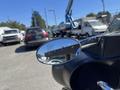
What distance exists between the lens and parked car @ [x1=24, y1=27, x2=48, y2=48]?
65.5ft

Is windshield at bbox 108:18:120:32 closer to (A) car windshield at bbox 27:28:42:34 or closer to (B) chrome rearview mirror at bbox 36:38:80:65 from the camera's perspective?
(B) chrome rearview mirror at bbox 36:38:80:65

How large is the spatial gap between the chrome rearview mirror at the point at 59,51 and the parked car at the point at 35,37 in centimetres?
1713

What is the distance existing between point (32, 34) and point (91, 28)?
32.2ft

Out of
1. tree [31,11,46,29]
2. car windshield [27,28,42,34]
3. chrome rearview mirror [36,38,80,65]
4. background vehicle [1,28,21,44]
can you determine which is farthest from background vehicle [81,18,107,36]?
tree [31,11,46,29]

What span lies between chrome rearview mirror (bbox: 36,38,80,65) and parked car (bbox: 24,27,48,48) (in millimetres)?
17129

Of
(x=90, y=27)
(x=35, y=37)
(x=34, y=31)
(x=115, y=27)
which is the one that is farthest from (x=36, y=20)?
(x=115, y=27)

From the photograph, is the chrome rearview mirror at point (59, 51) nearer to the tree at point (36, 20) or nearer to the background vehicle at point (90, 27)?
the background vehicle at point (90, 27)

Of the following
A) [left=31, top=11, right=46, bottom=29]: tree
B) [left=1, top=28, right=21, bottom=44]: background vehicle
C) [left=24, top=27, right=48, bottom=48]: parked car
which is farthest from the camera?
[left=31, top=11, right=46, bottom=29]: tree

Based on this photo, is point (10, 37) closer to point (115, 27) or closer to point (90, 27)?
point (90, 27)

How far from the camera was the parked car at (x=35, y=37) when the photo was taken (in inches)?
786

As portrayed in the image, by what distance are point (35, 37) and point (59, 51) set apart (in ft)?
58.6

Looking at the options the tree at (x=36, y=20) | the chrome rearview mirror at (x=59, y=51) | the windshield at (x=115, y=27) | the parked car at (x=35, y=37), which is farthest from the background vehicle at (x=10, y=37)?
the tree at (x=36, y=20)

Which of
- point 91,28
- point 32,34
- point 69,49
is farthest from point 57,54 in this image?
point 91,28

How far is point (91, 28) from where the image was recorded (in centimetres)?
2870
